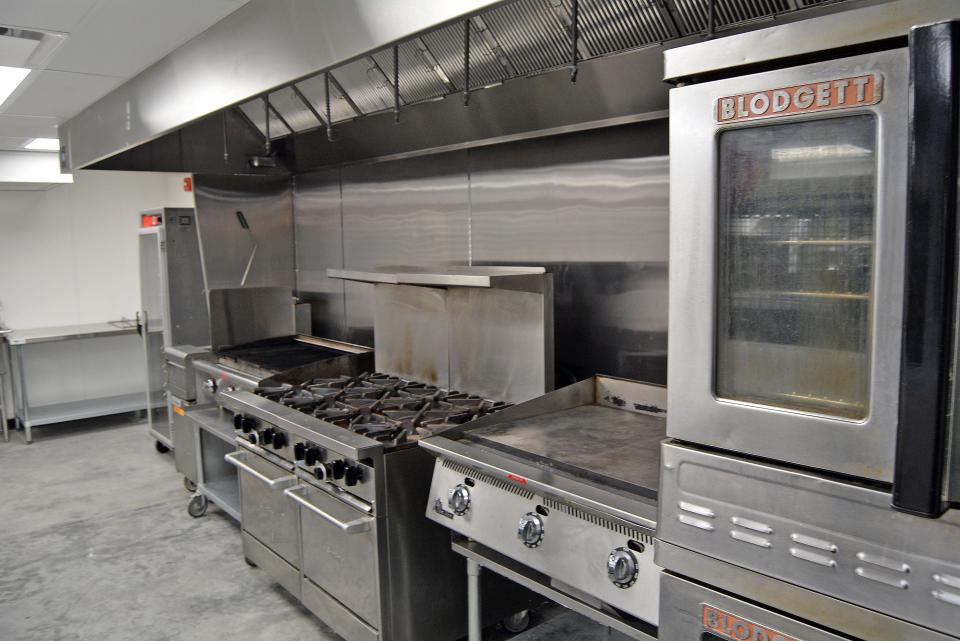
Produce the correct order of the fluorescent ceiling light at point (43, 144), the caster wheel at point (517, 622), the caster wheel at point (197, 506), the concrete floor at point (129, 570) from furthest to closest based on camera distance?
the fluorescent ceiling light at point (43, 144)
the caster wheel at point (197, 506)
the concrete floor at point (129, 570)
the caster wheel at point (517, 622)

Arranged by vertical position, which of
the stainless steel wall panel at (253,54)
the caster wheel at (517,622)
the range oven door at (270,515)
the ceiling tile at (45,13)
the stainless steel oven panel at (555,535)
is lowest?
the caster wheel at (517,622)

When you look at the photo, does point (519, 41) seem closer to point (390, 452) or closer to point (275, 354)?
point (390, 452)

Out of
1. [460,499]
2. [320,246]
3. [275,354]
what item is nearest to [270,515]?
[275,354]

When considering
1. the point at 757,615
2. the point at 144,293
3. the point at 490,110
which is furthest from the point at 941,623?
the point at 144,293

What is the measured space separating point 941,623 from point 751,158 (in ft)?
2.28

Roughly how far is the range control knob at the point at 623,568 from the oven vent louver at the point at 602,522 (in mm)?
→ 39

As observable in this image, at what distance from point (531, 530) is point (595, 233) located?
1.16 metres

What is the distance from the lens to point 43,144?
15.4ft

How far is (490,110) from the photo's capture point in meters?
2.67

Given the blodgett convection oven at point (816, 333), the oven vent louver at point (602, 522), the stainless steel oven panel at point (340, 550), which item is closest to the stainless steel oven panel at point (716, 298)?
the blodgett convection oven at point (816, 333)

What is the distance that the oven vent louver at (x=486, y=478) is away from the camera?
5.86ft

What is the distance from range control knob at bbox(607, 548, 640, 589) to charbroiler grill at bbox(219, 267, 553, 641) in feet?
2.32

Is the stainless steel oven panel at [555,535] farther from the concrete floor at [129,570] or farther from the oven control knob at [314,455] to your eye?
the concrete floor at [129,570]

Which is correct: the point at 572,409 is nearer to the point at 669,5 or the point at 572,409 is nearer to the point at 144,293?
the point at 669,5
